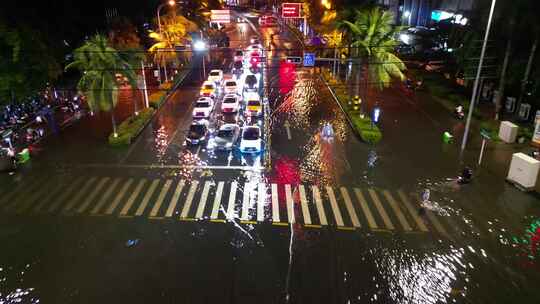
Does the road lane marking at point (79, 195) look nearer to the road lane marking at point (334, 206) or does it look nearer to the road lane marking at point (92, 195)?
the road lane marking at point (92, 195)

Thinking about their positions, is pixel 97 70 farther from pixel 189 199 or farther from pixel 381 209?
pixel 381 209

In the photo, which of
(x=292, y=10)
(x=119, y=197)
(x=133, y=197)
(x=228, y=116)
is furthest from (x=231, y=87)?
(x=119, y=197)

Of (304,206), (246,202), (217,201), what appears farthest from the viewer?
(217,201)

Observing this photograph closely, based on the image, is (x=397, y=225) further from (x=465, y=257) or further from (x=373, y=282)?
(x=373, y=282)

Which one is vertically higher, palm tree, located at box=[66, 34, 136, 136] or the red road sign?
the red road sign

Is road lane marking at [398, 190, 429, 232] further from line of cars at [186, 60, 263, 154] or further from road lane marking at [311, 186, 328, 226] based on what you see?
line of cars at [186, 60, 263, 154]

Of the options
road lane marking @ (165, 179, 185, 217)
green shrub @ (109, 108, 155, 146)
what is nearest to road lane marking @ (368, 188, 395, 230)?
road lane marking @ (165, 179, 185, 217)

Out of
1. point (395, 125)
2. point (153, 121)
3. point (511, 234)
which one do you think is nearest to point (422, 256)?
point (511, 234)
